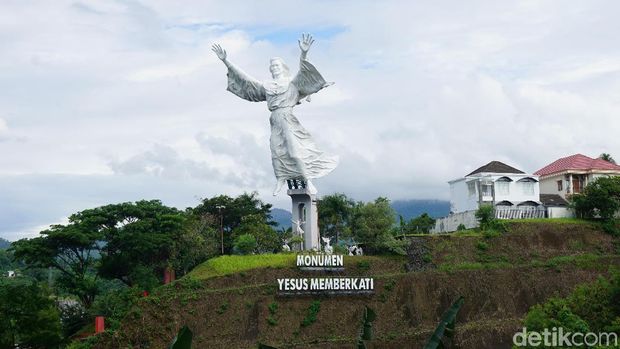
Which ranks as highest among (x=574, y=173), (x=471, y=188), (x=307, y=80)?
(x=307, y=80)

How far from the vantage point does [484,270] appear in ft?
144

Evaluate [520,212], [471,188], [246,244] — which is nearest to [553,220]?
[520,212]

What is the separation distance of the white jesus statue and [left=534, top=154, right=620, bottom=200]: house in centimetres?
1748

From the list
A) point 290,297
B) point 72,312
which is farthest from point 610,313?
point 72,312

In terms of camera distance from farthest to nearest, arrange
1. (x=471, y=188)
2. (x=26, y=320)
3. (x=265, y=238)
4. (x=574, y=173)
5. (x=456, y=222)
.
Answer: (x=574, y=173) → (x=471, y=188) → (x=456, y=222) → (x=265, y=238) → (x=26, y=320)

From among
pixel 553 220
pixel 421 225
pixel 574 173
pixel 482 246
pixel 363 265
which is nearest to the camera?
pixel 363 265

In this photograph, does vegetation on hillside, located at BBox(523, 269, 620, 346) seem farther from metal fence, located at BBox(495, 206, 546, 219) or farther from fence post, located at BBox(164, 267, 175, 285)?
fence post, located at BBox(164, 267, 175, 285)

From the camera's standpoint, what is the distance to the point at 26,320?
3728cm

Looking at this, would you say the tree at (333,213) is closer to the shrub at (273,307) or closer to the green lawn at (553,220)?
the green lawn at (553,220)

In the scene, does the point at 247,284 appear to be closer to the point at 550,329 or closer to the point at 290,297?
the point at 290,297

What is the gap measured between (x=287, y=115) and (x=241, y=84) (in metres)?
3.22

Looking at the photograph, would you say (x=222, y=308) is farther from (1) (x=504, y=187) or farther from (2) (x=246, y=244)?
(1) (x=504, y=187)

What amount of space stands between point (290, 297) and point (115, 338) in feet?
26.7

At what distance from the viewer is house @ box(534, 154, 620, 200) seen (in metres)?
55.8
